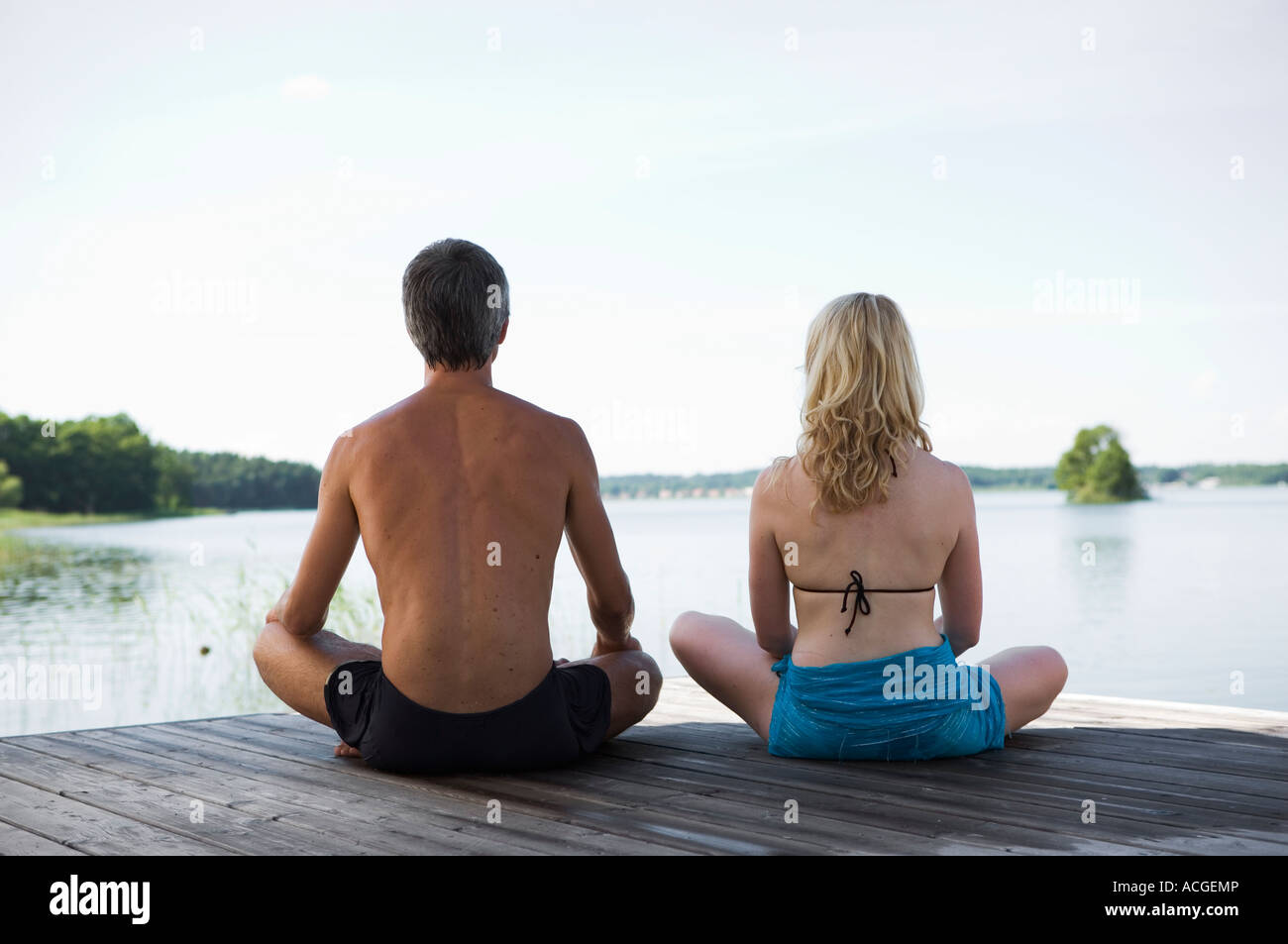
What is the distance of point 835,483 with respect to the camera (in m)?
2.60

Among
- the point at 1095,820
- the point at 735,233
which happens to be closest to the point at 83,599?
the point at 1095,820

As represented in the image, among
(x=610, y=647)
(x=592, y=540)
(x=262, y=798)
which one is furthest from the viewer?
(x=610, y=647)

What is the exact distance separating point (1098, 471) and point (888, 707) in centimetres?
4430

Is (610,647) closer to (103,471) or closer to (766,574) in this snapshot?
(766,574)

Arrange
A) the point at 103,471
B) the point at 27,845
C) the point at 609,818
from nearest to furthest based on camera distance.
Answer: the point at 27,845, the point at 609,818, the point at 103,471

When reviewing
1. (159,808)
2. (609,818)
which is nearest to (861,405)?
(609,818)

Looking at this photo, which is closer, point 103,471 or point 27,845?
point 27,845

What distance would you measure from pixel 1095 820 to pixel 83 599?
1346 centimetres

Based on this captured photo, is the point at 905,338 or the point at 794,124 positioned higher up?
the point at 794,124

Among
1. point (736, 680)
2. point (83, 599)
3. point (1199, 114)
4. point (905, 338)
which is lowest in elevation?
point (83, 599)

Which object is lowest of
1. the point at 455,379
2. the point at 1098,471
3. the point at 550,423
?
the point at 550,423

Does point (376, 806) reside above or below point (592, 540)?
below

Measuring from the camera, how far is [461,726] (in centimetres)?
258

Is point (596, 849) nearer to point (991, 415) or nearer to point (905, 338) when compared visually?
point (905, 338)
